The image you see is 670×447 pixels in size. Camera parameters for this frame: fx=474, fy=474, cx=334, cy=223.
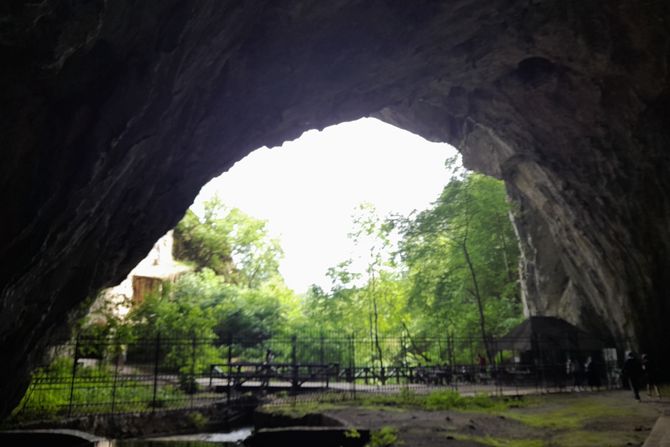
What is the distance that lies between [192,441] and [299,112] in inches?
352

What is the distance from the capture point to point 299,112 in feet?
42.4

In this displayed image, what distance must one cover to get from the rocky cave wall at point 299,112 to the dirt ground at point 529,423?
20.2 ft

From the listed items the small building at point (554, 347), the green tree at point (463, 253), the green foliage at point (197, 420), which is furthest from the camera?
the green tree at point (463, 253)

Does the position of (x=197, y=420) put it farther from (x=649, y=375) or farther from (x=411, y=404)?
(x=649, y=375)

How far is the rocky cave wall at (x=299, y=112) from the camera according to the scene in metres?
5.46

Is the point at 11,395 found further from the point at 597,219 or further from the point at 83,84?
the point at 597,219

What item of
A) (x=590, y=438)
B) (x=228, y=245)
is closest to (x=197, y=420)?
(x=590, y=438)

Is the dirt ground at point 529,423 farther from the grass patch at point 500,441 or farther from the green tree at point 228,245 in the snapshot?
the green tree at point 228,245

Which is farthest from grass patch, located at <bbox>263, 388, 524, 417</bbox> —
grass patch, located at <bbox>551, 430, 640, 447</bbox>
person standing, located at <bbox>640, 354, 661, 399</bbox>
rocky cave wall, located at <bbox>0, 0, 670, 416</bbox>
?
rocky cave wall, located at <bbox>0, 0, 670, 416</bbox>

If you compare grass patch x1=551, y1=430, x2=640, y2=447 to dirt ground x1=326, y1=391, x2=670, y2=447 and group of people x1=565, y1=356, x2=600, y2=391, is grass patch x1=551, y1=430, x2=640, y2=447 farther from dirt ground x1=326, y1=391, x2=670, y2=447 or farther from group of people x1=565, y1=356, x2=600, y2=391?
group of people x1=565, y1=356, x2=600, y2=391

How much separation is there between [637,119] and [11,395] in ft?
59.1

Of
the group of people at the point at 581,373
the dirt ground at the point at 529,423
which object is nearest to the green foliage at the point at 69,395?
the dirt ground at the point at 529,423

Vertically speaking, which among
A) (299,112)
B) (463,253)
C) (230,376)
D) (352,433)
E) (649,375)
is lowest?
(352,433)

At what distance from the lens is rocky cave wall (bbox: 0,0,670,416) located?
5465mm
